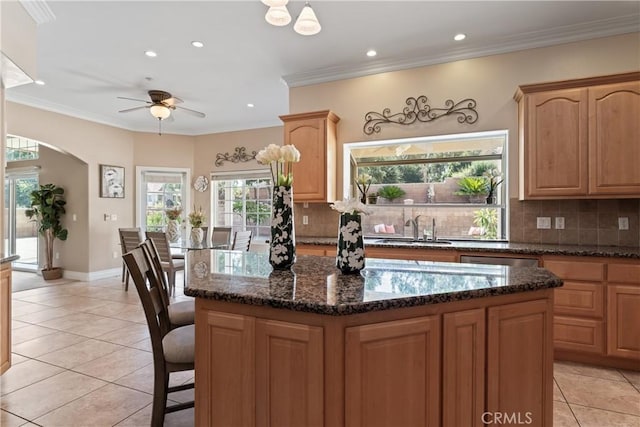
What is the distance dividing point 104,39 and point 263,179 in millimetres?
3536

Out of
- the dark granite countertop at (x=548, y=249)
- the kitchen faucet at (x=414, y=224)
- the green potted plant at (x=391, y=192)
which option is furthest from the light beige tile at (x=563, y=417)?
the green potted plant at (x=391, y=192)

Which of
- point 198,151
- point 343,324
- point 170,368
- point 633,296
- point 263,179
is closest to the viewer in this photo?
point 343,324

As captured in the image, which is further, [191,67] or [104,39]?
[191,67]

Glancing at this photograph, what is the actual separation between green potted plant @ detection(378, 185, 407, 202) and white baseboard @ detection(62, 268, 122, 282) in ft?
17.6

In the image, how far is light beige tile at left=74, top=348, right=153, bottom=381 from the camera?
2.63 meters

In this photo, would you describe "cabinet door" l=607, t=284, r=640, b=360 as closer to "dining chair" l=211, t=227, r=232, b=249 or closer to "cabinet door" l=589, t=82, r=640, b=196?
"cabinet door" l=589, t=82, r=640, b=196

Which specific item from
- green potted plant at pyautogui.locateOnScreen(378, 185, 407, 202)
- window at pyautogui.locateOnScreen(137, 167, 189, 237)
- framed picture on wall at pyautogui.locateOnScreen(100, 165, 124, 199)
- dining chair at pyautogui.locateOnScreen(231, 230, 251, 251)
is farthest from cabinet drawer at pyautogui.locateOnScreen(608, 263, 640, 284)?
framed picture on wall at pyautogui.locateOnScreen(100, 165, 124, 199)

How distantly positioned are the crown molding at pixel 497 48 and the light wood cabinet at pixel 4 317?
11.1 feet

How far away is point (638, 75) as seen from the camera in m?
2.79

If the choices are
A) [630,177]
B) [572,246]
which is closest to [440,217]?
[572,246]

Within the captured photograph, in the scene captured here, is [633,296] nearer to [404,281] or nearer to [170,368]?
[404,281]

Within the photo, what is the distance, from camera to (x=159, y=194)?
6973 millimetres

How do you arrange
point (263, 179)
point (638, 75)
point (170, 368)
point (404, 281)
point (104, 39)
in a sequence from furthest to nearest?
point (263, 179) < point (104, 39) < point (638, 75) < point (170, 368) < point (404, 281)

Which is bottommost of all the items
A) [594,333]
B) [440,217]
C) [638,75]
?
[594,333]
